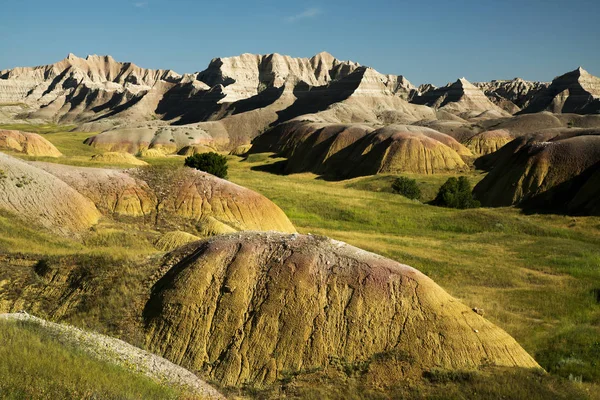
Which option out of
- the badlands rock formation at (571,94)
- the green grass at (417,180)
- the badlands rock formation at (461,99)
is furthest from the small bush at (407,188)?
the badlands rock formation at (461,99)

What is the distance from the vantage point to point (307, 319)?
1465cm

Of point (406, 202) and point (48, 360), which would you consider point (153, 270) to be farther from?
point (406, 202)

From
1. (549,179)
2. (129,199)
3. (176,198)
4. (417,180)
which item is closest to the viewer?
(129,199)

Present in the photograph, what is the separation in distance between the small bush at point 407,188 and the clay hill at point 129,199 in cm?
2519

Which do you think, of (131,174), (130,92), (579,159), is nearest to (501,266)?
(131,174)

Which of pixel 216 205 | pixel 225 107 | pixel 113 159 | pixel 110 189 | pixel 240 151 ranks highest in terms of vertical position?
pixel 225 107

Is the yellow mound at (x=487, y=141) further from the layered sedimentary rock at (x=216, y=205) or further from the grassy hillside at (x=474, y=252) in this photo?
the layered sedimentary rock at (x=216, y=205)

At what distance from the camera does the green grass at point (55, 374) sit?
7919mm

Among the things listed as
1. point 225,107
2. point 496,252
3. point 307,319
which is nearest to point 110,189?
point 307,319

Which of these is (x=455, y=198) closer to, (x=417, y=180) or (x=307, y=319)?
(x=417, y=180)

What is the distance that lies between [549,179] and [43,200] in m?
46.5

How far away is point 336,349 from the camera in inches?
556

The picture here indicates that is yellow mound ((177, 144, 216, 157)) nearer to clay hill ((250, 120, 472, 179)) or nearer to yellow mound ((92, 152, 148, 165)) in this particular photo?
clay hill ((250, 120, 472, 179))

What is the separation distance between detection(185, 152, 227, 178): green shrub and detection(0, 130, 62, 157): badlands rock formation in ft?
73.6
